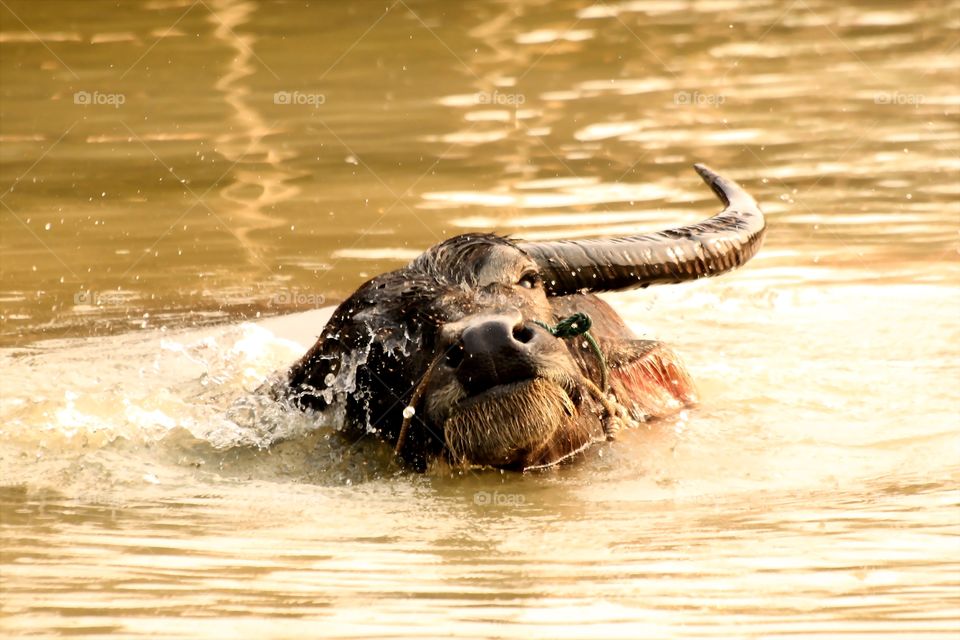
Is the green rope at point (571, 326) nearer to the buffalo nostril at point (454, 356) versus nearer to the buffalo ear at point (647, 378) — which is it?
the buffalo nostril at point (454, 356)

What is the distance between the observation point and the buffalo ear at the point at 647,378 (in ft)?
22.2

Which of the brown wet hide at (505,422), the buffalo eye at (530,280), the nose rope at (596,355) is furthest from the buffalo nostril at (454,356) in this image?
the buffalo eye at (530,280)

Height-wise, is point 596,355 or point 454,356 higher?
point 454,356

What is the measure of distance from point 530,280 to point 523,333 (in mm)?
783

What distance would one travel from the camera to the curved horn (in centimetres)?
667

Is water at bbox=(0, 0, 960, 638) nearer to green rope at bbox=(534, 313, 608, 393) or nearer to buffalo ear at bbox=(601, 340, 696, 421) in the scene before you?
buffalo ear at bbox=(601, 340, 696, 421)

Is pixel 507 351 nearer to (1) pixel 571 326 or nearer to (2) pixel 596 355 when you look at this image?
(1) pixel 571 326

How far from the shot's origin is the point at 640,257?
22.1 feet

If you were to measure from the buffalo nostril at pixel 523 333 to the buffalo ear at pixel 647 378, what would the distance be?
95 cm

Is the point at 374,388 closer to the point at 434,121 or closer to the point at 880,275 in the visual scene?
the point at 880,275

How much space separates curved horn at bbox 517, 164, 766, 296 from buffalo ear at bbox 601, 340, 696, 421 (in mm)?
304

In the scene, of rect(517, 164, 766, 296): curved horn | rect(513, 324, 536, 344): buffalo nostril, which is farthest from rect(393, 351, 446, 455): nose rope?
rect(517, 164, 766, 296): curved horn

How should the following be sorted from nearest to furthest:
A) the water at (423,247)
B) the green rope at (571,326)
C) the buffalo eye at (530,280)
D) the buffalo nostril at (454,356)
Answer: the water at (423,247) < the buffalo nostril at (454,356) < the green rope at (571,326) < the buffalo eye at (530,280)

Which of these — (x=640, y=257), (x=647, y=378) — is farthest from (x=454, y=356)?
(x=647, y=378)
